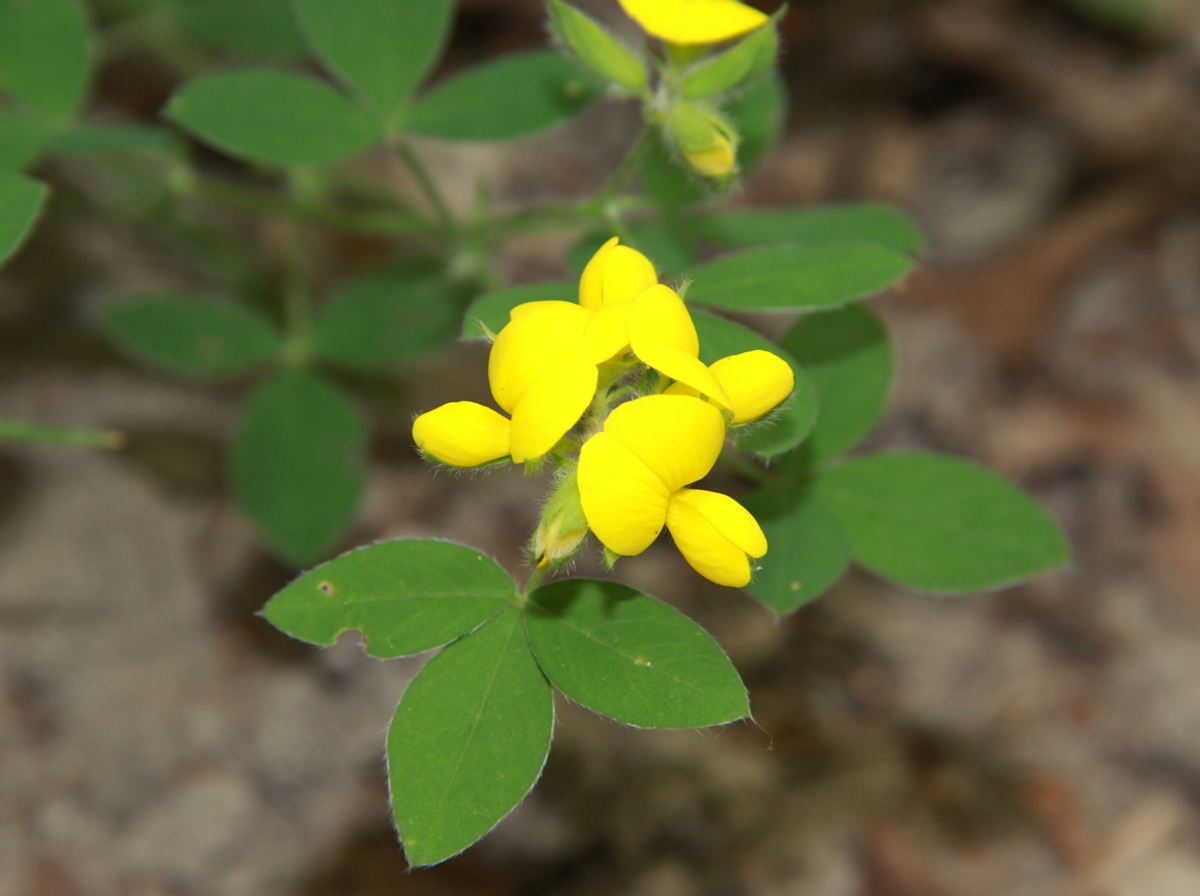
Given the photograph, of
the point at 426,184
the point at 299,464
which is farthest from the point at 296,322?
the point at 426,184

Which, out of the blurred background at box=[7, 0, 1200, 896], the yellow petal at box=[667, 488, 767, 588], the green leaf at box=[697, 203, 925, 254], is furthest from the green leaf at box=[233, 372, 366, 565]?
the yellow petal at box=[667, 488, 767, 588]

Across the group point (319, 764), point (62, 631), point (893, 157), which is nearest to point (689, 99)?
point (319, 764)

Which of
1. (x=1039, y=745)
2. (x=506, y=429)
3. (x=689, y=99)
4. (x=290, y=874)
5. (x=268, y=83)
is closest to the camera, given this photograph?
(x=506, y=429)

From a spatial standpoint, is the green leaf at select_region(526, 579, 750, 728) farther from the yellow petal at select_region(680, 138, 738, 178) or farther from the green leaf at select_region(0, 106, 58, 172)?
the green leaf at select_region(0, 106, 58, 172)

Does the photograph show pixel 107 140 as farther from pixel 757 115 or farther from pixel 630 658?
pixel 630 658

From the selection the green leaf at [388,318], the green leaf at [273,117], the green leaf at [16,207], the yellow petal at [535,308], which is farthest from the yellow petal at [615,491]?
the green leaf at [388,318]

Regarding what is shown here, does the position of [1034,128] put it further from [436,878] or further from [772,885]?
[436,878]

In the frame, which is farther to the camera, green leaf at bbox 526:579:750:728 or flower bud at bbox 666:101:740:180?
flower bud at bbox 666:101:740:180
